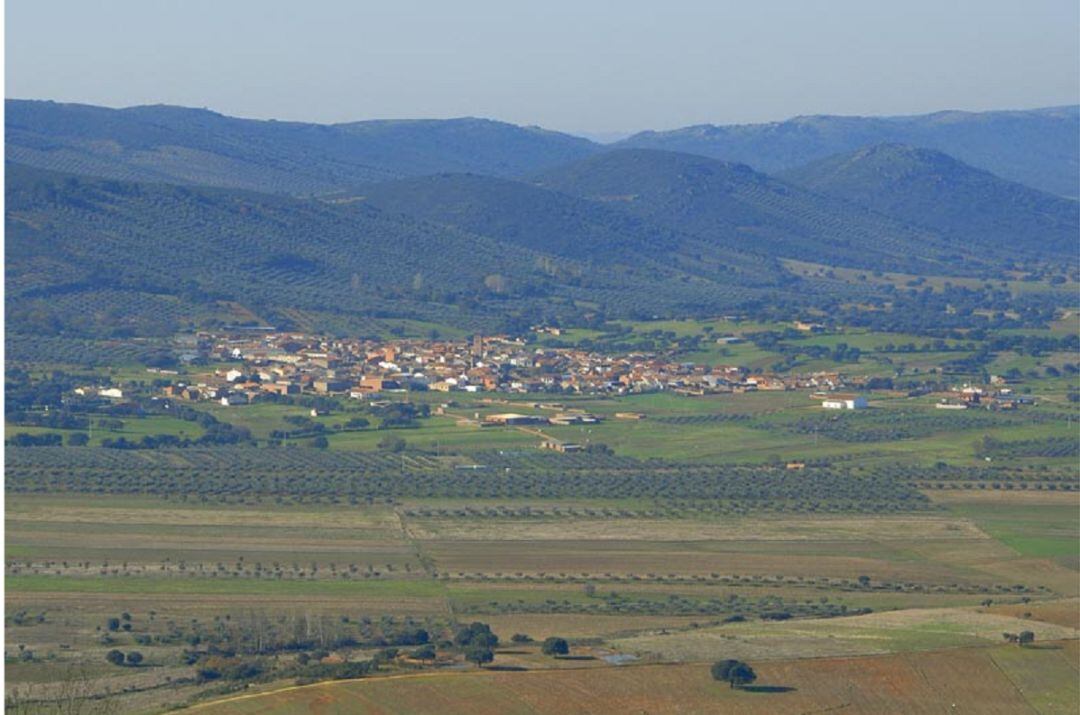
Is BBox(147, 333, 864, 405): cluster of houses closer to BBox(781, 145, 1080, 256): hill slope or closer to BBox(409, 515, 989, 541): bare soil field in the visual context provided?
BBox(409, 515, 989, 541): bare soil field

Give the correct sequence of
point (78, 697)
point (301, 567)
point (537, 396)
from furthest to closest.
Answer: point (537, 396) < point (301, 567) < point (78, 697)

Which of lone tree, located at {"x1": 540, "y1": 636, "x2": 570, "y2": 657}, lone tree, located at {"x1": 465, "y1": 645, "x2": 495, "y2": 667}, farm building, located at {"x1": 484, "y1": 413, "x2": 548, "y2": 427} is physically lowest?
farm building, located at {"x1": 484, "y1": 413, "x2": 548, "y2": 427}

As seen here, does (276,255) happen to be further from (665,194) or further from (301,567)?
(301,567)

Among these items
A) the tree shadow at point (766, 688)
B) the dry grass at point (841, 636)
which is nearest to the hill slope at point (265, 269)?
the dry grass at point (841, 636)

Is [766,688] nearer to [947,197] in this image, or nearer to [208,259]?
[208,259]

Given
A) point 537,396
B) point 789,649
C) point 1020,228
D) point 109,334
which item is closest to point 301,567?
point 789,649

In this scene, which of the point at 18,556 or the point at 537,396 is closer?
the point at 18,556

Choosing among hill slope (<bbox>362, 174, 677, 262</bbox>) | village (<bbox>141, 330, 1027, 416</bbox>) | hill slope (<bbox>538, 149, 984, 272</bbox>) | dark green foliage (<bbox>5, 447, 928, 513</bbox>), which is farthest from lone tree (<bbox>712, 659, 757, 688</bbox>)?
hill slope (<bbox>538, 149, 984, 272</bbox>)
